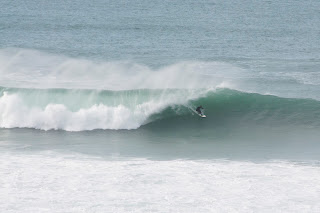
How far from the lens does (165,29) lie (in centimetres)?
4106

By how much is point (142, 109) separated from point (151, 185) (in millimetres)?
7346

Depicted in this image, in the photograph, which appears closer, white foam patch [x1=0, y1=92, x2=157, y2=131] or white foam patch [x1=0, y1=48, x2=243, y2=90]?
white foam patch [x1=0, y1=92, x2=157, y2=131]

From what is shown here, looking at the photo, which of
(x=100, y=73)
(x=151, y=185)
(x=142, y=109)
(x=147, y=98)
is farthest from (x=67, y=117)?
(x=151, y=185)

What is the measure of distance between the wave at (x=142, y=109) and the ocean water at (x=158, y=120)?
0.15ft

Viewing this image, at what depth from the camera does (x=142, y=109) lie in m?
22.5

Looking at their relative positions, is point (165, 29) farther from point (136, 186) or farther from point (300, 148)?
point (136, 186)

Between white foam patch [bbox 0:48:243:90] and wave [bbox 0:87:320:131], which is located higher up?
white foam patch [bbox 0:48:243:90]

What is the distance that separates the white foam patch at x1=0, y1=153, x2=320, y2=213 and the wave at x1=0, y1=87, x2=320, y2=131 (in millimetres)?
3707

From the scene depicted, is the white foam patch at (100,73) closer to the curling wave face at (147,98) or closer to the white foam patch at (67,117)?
the curling wave face at (147,98)

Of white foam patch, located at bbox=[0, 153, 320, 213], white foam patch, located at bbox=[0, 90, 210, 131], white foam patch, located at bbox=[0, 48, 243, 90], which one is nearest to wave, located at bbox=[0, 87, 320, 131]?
white foam patch, located at bbox=[0, 90, 210, 131]

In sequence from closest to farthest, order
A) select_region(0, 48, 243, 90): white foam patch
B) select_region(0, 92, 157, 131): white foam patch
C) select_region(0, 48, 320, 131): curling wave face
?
select_region(0, 92, 157, 131): white foam patch < select_region(0, 48, 320, 131): curling wave face < select_region(0, 48, 243, 90): white foam patch

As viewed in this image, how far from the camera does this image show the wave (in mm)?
21625

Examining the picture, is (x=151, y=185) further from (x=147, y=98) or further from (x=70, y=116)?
(x=147, y=98)

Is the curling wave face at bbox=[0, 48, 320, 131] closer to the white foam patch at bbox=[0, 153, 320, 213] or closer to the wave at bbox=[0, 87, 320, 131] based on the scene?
the wave at bbox=[0, 87, 320, 131]
